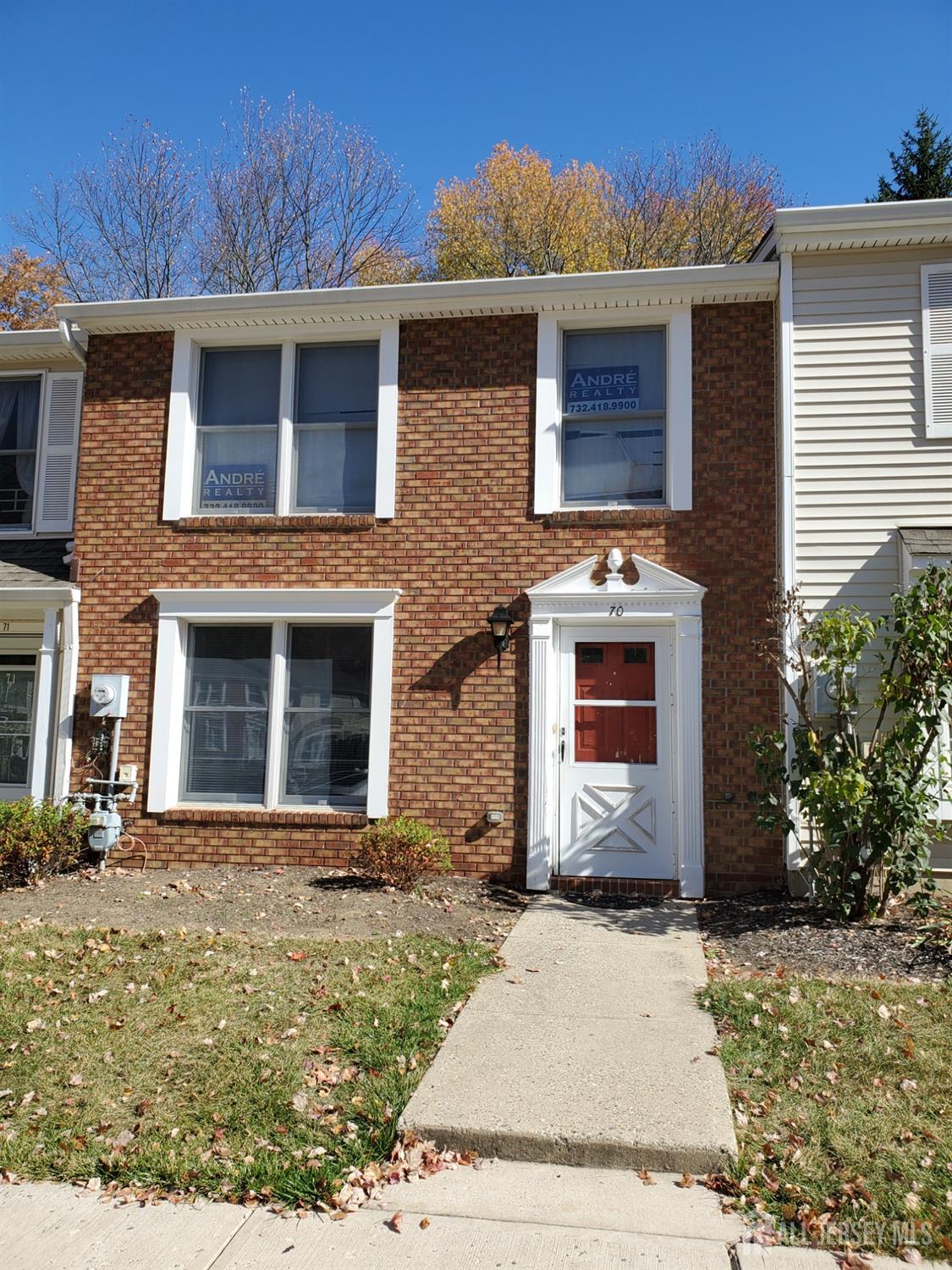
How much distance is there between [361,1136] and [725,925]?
370cm

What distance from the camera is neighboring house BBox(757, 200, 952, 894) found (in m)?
7.82

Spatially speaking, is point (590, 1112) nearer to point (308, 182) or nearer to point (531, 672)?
point (531, 672)

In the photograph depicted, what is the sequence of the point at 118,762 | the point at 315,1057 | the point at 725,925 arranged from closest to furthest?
the point at 315,1057 < the point at 725,925 < the point at 118,762

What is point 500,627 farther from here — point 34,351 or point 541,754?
point 34,351

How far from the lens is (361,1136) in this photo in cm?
385

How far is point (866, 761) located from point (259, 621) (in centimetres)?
523

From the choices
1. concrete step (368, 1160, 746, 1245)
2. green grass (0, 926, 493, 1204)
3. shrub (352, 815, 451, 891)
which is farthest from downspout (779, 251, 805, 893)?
concrete step (368, 1160, 746, 1245)

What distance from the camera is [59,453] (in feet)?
32.7

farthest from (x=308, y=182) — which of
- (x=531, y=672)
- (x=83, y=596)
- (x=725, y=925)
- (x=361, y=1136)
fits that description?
(x=361, y=1136)

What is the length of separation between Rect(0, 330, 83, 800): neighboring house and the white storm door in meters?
4.60

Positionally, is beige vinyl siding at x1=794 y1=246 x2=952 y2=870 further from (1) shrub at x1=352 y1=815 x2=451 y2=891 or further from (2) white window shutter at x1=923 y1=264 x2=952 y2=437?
(1) shrub at x1=352 y1=815 x2=451 y2=891

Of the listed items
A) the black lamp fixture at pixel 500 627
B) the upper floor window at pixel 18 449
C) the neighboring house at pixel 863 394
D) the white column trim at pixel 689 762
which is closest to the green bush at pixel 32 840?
the upper floor window at pixel 18 449

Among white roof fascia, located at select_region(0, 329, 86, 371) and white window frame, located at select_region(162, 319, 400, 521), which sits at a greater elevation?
white roof fascia, located at select_region(0, 329, 86, 371)

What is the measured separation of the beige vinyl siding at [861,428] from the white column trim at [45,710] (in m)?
6.77
